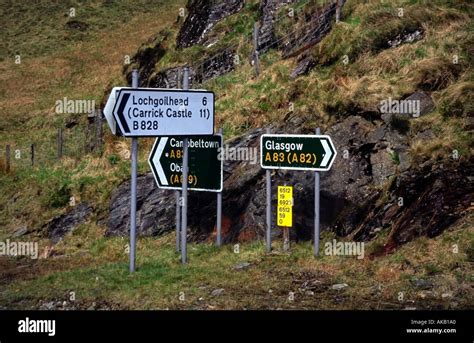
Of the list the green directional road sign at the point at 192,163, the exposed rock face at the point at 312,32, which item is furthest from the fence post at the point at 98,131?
the green directional road sign at the point at 192,163

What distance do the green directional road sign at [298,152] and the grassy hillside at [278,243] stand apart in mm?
1575

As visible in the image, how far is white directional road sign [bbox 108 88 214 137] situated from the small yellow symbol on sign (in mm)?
1737

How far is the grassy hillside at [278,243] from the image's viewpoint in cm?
1033

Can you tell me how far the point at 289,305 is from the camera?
968 centimetres

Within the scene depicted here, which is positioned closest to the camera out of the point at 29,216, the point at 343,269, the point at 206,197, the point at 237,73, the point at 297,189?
the point at 343,269

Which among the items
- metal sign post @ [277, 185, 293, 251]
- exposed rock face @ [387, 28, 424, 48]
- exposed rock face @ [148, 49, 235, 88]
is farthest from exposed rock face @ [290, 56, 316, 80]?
metal sign post @ [277, 185, 293, 251]

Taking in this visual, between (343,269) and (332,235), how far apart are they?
2.11 meters

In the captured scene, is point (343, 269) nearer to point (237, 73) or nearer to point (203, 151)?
point (203, 151)

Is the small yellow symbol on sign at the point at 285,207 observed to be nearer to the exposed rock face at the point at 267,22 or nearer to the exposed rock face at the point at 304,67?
the exposed rock face at the point at 304,67

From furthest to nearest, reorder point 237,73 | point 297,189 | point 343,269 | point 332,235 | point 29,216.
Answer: point 237,73 < point 29,216 < point 297,189 < point 332,235 < point 343,269

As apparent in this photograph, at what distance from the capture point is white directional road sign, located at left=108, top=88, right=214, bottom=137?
456 inches

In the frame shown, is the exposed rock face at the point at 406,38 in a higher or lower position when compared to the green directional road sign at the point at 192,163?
higher

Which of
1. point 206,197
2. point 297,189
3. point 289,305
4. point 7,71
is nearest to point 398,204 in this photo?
point 297,189

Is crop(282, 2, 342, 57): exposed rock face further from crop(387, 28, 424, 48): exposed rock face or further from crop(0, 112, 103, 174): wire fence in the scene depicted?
crop(0, 112, 103, 174): wire fence
